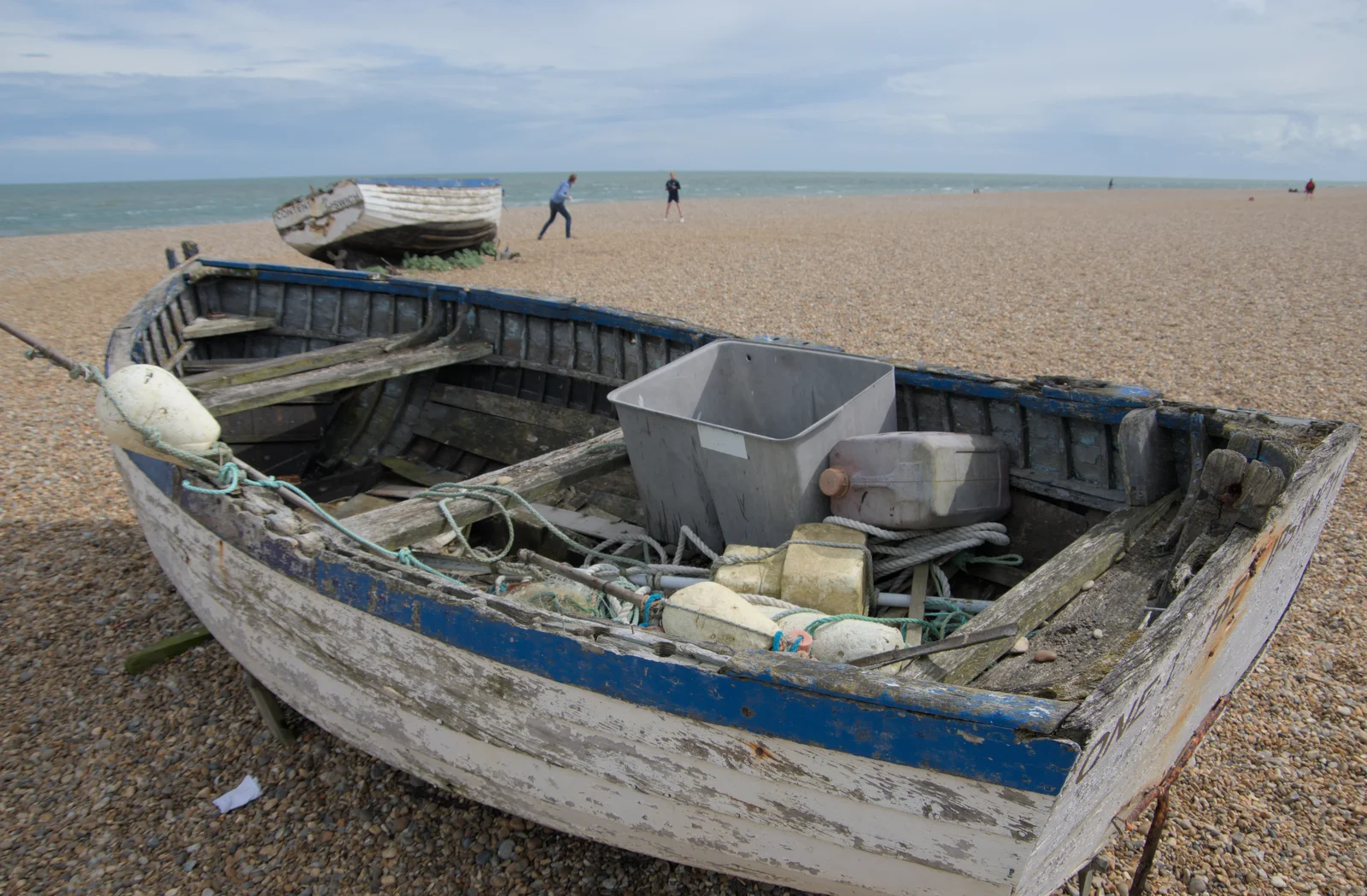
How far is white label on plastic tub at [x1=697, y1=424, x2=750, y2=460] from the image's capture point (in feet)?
11.7

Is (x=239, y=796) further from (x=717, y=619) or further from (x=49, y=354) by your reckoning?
(x=717, y=619)

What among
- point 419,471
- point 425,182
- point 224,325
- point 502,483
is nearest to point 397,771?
point 502,483

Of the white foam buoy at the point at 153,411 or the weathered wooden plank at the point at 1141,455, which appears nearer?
the white foam buoy at the point at 153,411

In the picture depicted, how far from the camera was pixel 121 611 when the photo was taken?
506 centimetres

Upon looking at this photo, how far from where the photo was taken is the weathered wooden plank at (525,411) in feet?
18.8

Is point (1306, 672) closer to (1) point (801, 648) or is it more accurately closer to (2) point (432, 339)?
(1) point (801, 648)

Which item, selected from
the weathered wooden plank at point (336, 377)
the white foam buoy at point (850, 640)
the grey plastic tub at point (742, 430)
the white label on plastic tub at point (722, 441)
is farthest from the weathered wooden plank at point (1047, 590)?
the weathered wooden plank at point (336, 377)

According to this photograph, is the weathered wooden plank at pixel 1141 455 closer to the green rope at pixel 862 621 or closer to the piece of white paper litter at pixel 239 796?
the green rope at pixel 862 621

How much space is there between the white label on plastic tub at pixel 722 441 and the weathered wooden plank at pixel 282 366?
11.5 feet

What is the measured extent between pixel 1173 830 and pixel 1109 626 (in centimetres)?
119

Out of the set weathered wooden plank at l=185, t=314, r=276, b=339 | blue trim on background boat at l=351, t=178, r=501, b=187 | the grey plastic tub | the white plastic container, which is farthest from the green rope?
blue trim on background boat at l=351, t=178, r=501, b=187

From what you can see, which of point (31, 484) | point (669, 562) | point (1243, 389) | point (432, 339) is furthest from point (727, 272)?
point (669, 562)

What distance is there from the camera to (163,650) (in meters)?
4.50

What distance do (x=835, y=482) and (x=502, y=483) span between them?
159 centimetres
